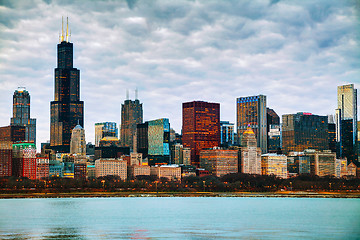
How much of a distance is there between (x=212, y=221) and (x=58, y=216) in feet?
138

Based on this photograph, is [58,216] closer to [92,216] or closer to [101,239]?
[92,216]

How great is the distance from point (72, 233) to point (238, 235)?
98.7 feet

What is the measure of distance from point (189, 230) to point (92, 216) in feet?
143

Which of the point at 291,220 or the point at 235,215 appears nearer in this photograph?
the point at 291,220

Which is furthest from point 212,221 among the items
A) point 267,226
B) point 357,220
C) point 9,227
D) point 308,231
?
point 9,227

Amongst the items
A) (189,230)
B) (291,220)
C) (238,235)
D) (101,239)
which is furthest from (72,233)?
(291,220)

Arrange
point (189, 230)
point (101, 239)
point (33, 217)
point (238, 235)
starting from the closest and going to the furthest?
point (101, 239)
point (238, 235)
point (189, 230)
point (33, 217)

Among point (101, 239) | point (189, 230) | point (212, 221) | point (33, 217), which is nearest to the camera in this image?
point (101, 239)

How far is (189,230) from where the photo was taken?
11381cm

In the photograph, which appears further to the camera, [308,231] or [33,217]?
[33,217]

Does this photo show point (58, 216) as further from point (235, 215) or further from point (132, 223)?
point (235, 215)

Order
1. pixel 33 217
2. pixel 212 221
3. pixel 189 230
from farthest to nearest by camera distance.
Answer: pixel 33 217 < pixel 212 221 < pixel 189 230

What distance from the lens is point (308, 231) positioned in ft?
378

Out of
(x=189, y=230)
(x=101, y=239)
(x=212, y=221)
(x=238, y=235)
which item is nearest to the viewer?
(x=101, y=239)
